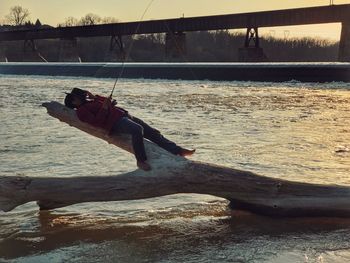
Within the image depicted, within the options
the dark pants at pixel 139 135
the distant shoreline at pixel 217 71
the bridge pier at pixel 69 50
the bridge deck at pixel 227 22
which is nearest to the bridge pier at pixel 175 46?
the bridge deck at pixel 227 22

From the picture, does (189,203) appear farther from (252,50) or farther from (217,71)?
(252,50)

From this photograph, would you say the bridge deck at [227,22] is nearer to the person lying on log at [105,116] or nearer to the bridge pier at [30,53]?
the bridge pier at [30,53]

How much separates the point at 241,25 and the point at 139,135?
50365 mm

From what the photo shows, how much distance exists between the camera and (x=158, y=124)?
506 inches

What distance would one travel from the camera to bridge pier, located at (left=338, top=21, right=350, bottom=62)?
158 ft

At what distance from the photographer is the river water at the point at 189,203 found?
15.0ft

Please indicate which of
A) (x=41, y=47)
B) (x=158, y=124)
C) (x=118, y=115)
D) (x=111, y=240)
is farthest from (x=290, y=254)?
(x=41, y=47)

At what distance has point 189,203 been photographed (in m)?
6.06

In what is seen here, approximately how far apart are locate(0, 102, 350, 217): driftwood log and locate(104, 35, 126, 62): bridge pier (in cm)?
5993

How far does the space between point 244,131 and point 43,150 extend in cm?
439

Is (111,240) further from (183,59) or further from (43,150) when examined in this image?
(183,59)

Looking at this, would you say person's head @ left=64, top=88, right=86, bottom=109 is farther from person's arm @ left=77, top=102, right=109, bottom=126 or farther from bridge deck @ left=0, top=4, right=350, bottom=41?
bridge deck @ left=0, top=4, right=350, bottom=41

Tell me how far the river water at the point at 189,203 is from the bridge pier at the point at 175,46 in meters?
43.2

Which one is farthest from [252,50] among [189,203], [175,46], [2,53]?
[189,203]
